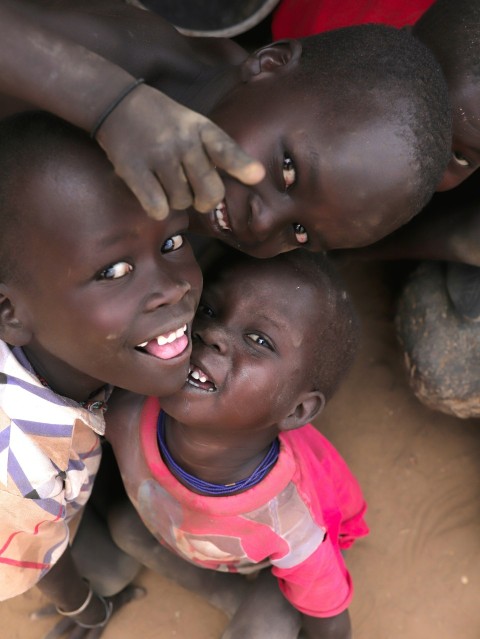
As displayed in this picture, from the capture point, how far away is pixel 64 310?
3.82ft

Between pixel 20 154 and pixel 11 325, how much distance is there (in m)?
0.29

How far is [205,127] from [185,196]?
0.31ft

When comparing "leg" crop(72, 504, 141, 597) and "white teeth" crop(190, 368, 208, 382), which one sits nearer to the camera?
"white teeth" crop(190, 368, 208, 382)

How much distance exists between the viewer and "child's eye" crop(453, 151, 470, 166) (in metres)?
1.70

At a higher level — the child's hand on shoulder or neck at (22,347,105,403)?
the child's hand on shoulder

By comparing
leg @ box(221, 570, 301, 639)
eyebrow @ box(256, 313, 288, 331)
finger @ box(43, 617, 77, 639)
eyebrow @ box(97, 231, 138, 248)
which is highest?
eyebrow @ box(97, 231, 138, 248)

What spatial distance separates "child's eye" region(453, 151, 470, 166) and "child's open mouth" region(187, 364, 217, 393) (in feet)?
2.56

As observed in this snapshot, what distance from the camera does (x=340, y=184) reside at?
4.20ft

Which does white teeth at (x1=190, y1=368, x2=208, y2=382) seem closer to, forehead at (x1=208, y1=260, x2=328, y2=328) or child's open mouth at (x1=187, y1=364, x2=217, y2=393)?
child's open mouth at (x1=187, y1=364, x2=217, y2=393)

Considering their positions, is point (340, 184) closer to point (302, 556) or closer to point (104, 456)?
point (302, 556)

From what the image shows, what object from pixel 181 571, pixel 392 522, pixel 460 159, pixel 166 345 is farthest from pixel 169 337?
pixel 392 522

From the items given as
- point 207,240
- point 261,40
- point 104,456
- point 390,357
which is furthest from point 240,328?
point 261,40

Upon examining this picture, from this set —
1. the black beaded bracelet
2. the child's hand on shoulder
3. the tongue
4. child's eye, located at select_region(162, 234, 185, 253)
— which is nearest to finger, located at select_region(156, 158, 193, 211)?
the child's hand on shoulder

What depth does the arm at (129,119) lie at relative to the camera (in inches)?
36.6
